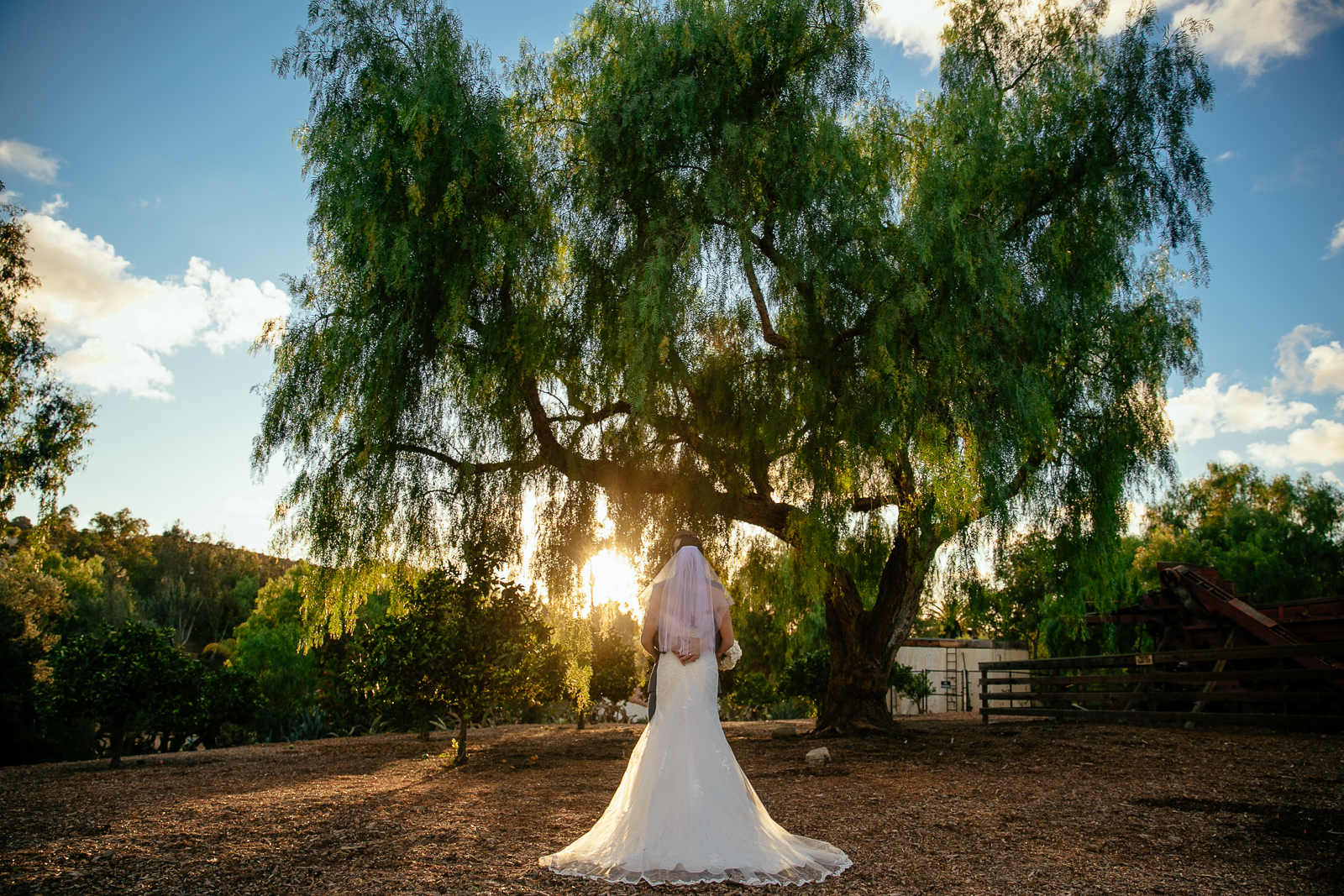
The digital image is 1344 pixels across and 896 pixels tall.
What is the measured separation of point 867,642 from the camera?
11.3 metres

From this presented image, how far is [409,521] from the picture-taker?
9469 mm

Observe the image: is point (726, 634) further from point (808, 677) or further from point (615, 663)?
point (808, 677)

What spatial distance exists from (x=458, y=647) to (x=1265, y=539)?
27.6 meters

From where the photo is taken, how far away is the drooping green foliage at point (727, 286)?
27.0 feet

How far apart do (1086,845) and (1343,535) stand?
29.4 m

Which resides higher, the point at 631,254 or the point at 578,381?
the point at 631,254

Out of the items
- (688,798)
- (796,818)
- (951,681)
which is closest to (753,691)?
(951,681)

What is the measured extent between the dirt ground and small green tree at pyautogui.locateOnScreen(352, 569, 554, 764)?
2.82ft

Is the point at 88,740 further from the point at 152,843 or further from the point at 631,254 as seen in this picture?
the point at 631,254

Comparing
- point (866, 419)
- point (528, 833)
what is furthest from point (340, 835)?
point (866, 419)

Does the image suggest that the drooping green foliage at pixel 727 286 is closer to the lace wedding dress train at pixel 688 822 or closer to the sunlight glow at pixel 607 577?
the sunlight glow at pixel 607 577

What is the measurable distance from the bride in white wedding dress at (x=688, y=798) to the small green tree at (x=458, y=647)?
4.20 meters

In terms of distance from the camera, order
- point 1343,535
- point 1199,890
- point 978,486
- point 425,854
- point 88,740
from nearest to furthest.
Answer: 1. point 1199,890
2. point 425,854
3. point 978,486
4. point 88,740
5. point 1343,535

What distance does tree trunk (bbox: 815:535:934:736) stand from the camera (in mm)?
11117
